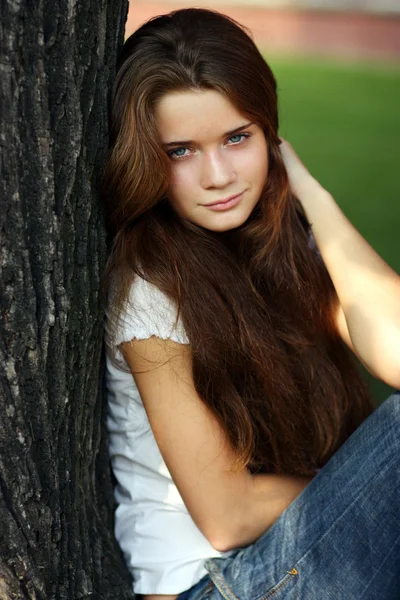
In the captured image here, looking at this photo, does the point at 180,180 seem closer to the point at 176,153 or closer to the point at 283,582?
the point at 176,153

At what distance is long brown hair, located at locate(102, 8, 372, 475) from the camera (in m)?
2.16

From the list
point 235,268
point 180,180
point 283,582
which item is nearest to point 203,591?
point 283,582

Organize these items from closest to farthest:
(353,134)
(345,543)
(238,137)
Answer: (345,543), (238,137), (353,134)

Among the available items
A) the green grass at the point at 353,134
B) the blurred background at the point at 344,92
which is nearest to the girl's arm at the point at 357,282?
the blurred background at the point at 344,92

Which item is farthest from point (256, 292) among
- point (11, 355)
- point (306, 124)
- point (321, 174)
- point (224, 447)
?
point (306, 124)

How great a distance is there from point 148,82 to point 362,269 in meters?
0.74

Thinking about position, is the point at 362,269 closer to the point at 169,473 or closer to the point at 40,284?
the point at 169,473

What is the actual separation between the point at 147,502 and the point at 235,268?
2.17 feet

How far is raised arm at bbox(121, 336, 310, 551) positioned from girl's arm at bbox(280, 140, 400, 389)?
1.43 feet

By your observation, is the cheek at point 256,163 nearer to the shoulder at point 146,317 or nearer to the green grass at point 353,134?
the shoulder at point 146,317

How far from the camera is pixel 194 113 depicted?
7.11 ft

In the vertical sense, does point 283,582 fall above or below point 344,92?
below

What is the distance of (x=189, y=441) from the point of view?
220cm

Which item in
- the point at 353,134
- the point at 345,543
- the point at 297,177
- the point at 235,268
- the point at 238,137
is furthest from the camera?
the point at 353,134
